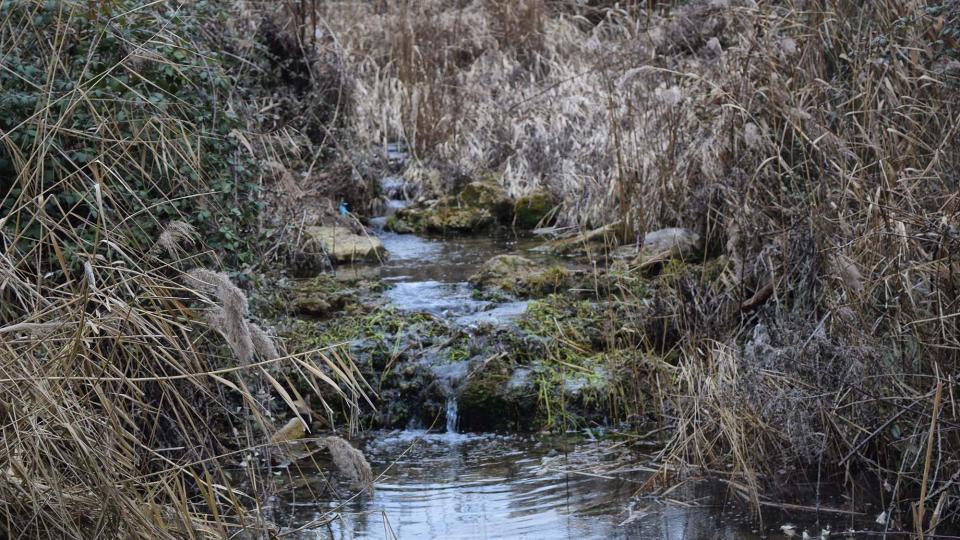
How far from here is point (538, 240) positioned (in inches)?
351

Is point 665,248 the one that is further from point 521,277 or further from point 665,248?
point 521,277

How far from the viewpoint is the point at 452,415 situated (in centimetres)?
603

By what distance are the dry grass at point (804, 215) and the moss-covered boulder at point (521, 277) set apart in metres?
0.79

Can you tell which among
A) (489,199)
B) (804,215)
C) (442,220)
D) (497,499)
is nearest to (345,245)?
(442,220)

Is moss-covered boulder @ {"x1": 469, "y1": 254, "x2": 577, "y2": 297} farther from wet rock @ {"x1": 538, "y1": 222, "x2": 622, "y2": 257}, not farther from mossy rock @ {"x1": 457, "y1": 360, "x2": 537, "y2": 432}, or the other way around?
mossy rock @ {"x1": 457, "y1": 360, "x2": 537, "y2": 432}

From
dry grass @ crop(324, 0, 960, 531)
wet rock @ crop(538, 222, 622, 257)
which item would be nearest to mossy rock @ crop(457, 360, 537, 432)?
dry grass @ crop(324, 0, 960, 531)

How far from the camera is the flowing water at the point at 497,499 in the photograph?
14.7ft

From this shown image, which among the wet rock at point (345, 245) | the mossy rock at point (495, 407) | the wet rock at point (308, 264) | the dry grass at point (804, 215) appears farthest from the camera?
the wet rock at point (345, 245)

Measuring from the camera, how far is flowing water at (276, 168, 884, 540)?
4.47m

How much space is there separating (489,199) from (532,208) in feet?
1.30

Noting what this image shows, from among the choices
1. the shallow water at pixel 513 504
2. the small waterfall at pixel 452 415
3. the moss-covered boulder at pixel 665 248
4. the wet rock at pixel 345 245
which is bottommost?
the small waterfall at pixel 452 415

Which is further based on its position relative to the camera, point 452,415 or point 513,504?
point 452,415

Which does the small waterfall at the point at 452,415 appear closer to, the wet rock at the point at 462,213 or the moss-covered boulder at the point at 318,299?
the moss-covered boulder at the point at 318,299

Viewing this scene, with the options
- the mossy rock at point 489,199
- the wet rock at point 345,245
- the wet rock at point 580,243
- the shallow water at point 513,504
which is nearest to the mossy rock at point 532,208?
the mossy rock at point 489,199
